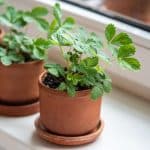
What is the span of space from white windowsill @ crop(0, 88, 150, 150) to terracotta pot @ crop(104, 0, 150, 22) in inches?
9.6

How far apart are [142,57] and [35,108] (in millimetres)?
287

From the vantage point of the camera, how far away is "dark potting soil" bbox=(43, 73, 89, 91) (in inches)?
36.3

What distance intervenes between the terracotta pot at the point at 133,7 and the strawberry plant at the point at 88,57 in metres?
0.34

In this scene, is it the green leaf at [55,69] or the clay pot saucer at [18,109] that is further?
the clay pot saucer at [18,109]

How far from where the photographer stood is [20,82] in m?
1.03

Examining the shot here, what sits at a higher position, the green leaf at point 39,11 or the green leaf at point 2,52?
the green leaf at point 39,11

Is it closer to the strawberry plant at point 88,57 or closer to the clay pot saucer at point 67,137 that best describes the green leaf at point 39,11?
the strawberry plant at point 88,57

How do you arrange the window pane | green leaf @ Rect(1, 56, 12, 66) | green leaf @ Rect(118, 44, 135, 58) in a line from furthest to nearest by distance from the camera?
the window pane < green leaf @ Rect(1, 56, 12, 66) < green leaf @ Rect(118, 44, 135, 58)

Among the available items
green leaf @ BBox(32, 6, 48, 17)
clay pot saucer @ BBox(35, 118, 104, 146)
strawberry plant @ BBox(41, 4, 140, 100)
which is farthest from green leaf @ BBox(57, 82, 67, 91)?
green leaf @ BBox(32, 6, 48, 17)

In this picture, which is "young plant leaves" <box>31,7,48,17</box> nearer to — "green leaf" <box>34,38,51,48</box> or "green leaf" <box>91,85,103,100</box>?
"green leaf" <box>34,38,51,48</box>

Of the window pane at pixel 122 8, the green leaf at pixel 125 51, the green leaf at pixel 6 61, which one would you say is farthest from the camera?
the window pane at pixel 122 8

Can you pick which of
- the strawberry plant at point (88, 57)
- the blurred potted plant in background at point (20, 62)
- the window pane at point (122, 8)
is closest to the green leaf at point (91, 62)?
the strawberry plant at point (88, 57)

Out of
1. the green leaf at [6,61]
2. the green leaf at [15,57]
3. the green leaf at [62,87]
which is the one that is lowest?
the green leaf at [15,57]

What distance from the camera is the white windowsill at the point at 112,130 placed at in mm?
956
